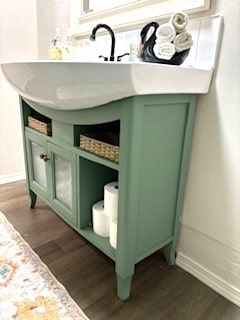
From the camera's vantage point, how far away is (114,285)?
1.01m

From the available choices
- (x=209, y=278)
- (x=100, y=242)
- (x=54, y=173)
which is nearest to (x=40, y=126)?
(x=54, y=173)

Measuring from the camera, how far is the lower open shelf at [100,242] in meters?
0.96

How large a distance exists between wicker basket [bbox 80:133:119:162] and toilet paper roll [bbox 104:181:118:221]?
0.17 metres

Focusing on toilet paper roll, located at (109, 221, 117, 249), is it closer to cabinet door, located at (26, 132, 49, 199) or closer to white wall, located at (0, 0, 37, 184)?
cabinet door, located at (26, 132, 49, 199)

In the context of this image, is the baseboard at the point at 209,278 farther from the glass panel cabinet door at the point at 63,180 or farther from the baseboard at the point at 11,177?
the baseboard at the point at 11,177

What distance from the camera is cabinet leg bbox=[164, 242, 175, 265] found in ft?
3.62

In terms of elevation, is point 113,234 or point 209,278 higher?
point 113,234

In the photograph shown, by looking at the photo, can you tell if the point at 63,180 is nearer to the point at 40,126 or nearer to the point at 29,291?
the point at 40,126

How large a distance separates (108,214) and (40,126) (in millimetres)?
601

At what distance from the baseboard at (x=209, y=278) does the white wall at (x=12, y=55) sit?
147 centimetres

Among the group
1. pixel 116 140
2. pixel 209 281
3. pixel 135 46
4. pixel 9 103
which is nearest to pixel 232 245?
pixel 209 281

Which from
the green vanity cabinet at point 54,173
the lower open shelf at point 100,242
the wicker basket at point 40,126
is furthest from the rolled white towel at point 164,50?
the lower open shelf at point 100,242

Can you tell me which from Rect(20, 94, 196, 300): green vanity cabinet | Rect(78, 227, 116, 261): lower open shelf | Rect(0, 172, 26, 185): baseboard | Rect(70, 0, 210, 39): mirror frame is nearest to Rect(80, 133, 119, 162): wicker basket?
Rect(20, 94, 196, 300): green vanity cabinet

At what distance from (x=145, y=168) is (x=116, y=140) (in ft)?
0.83
